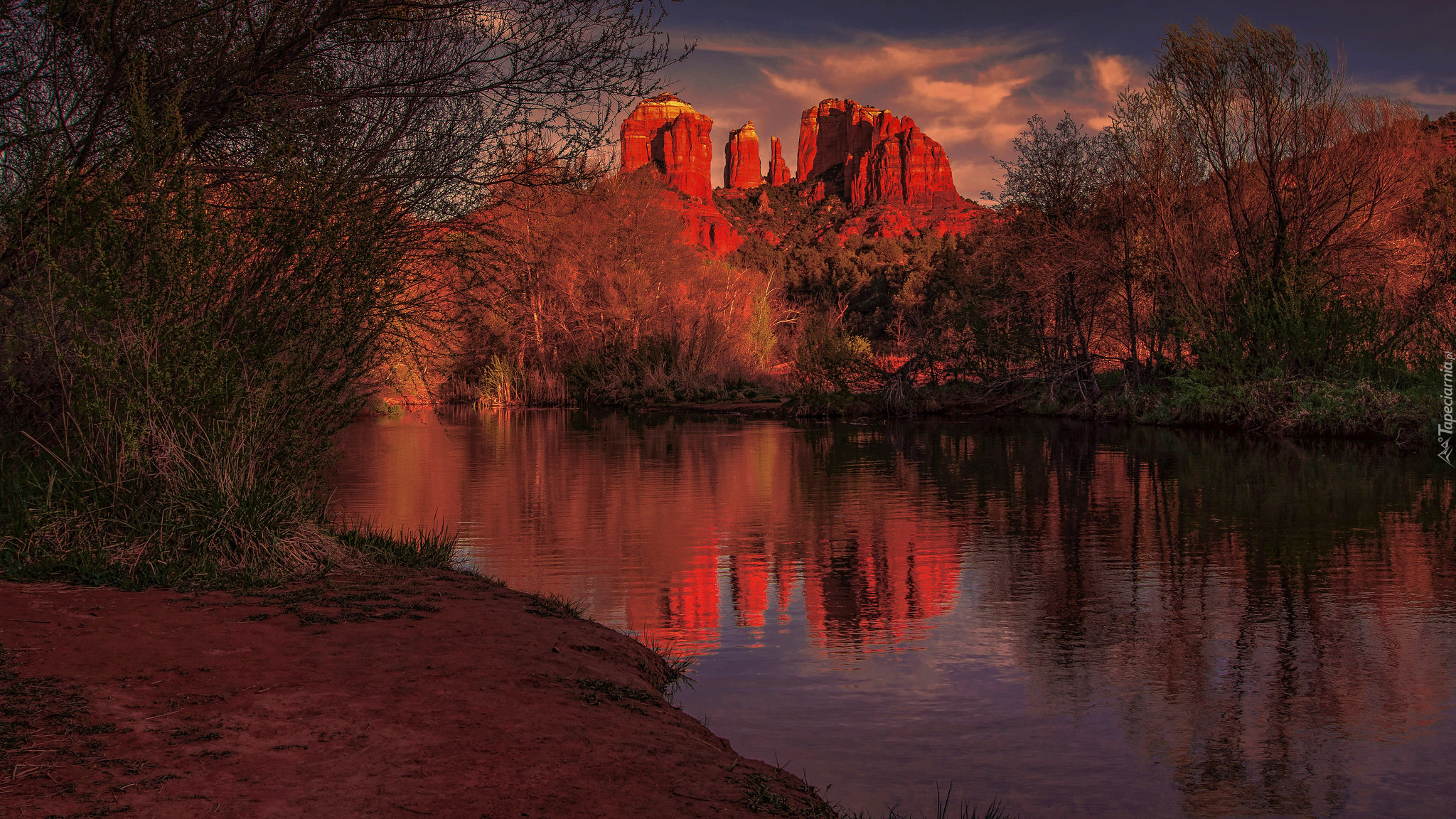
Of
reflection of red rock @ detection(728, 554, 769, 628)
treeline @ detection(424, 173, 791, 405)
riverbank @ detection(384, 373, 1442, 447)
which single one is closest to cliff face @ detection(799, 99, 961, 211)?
treeline @ detection(424, 173, 791, 405)

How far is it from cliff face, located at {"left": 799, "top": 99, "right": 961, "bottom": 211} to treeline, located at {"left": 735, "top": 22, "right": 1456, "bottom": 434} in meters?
89.0

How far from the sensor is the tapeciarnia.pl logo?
17.3 m

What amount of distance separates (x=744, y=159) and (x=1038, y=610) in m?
134

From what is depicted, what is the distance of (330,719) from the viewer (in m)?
4.21

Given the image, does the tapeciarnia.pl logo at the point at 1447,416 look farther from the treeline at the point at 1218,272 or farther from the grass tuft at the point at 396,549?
the grass tuft at the point at 396,549

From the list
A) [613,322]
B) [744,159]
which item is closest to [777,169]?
[744,159]

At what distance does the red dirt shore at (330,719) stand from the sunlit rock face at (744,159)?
13357 centimetres

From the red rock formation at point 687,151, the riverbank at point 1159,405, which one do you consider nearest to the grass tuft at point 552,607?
the riverbank at point 1159,405

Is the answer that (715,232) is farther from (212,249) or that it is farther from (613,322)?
(212,249)

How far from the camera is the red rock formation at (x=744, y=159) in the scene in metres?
137

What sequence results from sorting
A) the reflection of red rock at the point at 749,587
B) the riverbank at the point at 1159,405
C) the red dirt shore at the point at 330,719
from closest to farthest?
the red dirt shore at the point at 330,719, the reflection of red rock at the point at 749,587, the riverbank at the point at 1159,405

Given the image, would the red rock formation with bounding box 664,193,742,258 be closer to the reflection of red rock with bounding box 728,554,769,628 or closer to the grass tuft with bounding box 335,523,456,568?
the reflection of red rock with bounding box 728,554,769,628

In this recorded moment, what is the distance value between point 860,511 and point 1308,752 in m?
7.76

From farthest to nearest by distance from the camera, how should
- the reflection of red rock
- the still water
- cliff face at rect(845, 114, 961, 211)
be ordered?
cliff face at rect(845, 114, 961, 211) < the reflection of red rock < the still water
